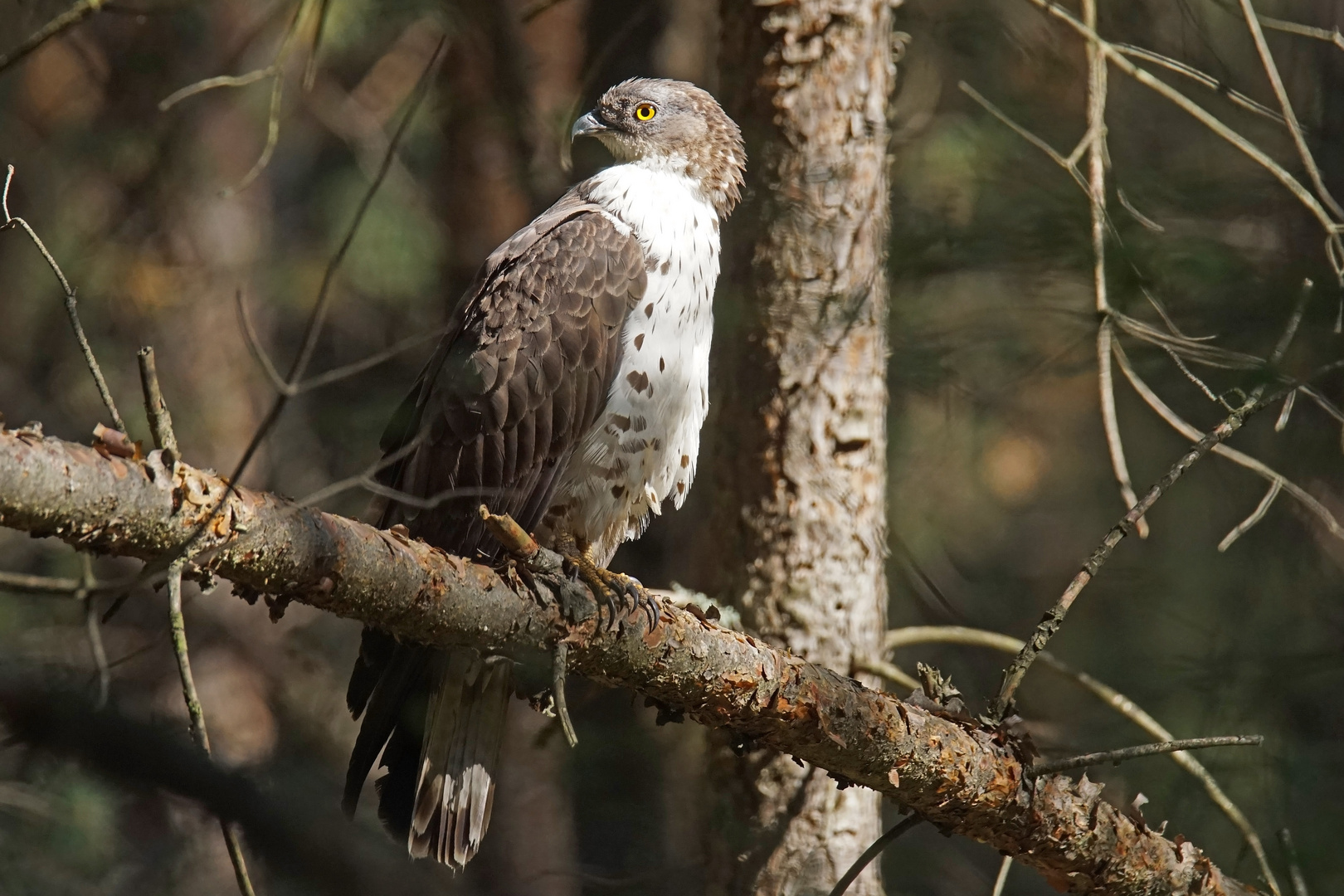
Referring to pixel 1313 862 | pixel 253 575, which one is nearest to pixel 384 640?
pixel 253 575

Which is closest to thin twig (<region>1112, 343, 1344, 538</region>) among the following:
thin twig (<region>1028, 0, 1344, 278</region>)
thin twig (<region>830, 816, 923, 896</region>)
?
thin twig (<region>1028, 0, 1344, 278</region>)

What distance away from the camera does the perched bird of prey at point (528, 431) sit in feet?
11.3

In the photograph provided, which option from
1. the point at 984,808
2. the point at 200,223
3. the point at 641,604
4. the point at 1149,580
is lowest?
the point at 984,808

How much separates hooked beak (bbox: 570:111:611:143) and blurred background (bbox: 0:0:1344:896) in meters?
0.41

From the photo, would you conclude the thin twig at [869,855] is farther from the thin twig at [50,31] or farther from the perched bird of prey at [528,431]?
the thin twig at [50,31]

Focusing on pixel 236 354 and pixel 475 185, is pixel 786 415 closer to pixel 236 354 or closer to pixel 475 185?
pixel 475 185

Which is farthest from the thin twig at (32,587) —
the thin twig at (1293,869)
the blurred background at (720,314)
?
the thin twig at (1293,869)

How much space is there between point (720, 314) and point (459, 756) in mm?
1669

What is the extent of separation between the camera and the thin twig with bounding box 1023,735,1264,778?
222 cm

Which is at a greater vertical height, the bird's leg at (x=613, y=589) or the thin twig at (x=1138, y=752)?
the bird's leg at (x=613, y=589)

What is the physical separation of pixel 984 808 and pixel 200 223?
22.1 ft

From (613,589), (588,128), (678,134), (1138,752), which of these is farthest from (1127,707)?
(588,128)

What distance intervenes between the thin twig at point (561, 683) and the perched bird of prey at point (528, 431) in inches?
28.8

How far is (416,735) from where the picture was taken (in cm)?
347
